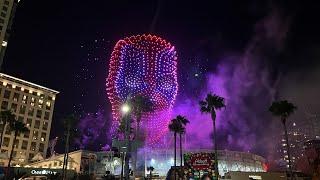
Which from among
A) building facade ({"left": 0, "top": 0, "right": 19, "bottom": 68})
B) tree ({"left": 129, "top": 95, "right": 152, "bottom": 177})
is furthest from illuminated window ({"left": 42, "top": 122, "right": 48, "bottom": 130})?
tree ({"left": 129, "top": 95, "right": 152, "bottom": 177})

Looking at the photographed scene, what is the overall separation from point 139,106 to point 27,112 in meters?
89.3

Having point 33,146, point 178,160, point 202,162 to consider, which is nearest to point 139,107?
point 202,162

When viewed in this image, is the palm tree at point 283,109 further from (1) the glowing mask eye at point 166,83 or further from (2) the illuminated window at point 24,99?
(2) the illuminated window at point 24,99

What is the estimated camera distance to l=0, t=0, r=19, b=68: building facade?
378 feet

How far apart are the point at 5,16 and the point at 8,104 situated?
121 feet

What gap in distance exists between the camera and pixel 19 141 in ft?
436

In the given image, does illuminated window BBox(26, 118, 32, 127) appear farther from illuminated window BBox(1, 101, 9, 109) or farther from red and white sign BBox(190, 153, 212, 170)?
red and white sign BBox(190, 153, 212, 170)

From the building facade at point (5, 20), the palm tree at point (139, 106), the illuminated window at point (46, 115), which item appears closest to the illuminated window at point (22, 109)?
the illuminated window at point (46, 115)

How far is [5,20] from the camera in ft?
386

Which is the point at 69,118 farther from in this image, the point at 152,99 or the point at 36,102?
the point at 36,102

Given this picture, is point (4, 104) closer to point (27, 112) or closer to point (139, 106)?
point (27, 112)

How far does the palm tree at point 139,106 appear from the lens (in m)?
68.2

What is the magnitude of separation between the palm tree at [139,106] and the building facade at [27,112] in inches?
3032

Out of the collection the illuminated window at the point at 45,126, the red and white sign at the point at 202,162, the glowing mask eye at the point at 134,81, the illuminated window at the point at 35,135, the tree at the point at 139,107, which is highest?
the illuminated window at the point at 45,126
